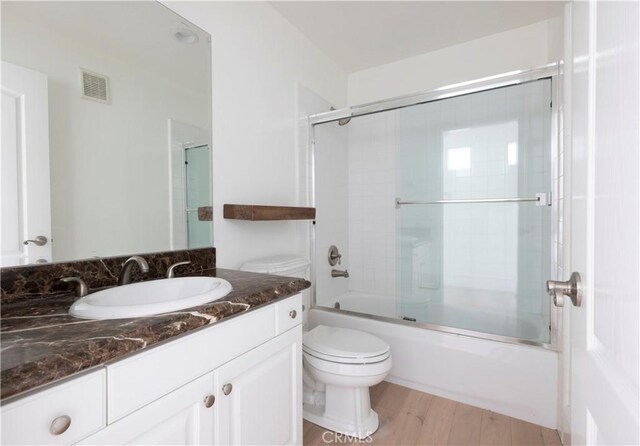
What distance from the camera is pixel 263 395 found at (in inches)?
41.9

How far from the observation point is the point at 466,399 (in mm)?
1780

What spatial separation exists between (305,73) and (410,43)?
0.83 meters

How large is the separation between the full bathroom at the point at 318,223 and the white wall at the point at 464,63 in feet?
0.05

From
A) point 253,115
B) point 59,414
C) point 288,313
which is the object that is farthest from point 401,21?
point 59,414

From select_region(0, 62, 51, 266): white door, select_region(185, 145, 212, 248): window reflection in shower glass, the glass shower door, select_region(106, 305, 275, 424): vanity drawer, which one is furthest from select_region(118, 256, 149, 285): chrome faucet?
the glass shower door

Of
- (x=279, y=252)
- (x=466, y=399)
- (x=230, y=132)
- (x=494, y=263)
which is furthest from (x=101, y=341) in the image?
(x=494, y=263)

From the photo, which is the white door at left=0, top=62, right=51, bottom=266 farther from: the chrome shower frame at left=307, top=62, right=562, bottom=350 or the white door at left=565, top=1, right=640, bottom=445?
the chrome shower frame at left=307, top=62, right=562, bottom=350

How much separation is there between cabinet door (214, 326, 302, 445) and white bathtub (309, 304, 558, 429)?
35.8 inches

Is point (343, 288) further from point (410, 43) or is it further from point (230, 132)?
point (410, 43)

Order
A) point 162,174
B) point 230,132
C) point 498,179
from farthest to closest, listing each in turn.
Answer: point 498,179, point 230,132, point 162,174

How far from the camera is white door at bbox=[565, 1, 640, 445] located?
380mm

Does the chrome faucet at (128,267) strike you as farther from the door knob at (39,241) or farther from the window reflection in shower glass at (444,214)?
the window reflection in shower glass at (444,214)

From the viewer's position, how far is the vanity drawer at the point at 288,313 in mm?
1128

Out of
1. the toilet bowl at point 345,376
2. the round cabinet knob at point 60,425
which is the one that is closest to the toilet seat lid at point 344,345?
the toilet bowl at point 345,376
